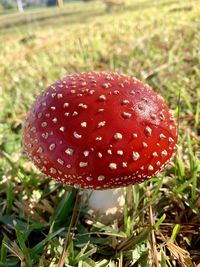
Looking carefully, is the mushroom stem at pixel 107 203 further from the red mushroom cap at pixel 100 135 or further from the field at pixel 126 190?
the red mushroom cap at pixel 100 135

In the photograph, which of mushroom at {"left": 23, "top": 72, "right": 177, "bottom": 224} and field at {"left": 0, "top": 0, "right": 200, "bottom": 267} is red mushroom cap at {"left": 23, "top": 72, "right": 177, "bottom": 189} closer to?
mushroom at {"left": 23, "top": 72, "right": 177, "bottom": 224}

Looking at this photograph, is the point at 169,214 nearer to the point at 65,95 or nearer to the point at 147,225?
the point at 147,225

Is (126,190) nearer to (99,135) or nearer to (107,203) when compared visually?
(107,203)

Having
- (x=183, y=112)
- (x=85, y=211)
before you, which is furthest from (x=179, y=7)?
(x=85, y=211)

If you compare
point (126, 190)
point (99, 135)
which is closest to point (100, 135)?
point (99, 135)

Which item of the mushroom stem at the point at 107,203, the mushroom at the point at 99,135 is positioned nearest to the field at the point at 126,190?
the mushroom stem at the point at 107,203
